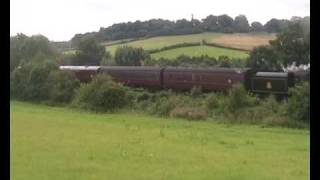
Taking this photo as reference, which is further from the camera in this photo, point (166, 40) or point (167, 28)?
point (167, 28)

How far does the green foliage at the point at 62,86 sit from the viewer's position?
94.8 ft

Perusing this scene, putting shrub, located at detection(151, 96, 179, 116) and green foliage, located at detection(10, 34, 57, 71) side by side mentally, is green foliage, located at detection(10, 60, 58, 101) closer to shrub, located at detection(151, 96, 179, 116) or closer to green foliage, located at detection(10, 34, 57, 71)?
green foliage, located at detection(10, 34, 57, 71)

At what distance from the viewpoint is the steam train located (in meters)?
24.5

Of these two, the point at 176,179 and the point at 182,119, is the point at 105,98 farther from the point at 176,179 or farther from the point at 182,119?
the point at 176,179

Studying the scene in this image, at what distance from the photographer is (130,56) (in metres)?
43.0

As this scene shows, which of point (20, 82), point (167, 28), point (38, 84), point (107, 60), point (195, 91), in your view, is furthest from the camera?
point (167, 28)

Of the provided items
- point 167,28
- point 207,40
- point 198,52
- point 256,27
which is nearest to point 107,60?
point 198,52

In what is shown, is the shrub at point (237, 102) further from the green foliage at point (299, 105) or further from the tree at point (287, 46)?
the tree at point (287, 46)

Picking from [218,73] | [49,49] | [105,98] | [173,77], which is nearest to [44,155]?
[105,98]

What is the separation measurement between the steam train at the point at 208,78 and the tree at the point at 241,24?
16788 millimetres

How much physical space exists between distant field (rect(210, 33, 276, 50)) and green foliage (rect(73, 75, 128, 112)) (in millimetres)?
16241

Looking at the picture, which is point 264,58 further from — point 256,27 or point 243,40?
point 256,27

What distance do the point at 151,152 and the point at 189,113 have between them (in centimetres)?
1098

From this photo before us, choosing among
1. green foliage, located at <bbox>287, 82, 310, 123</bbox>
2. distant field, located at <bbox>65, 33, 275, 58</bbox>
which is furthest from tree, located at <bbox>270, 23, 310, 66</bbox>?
green foliage, located at <bbox>287, 82, 310, 123</bbox>
